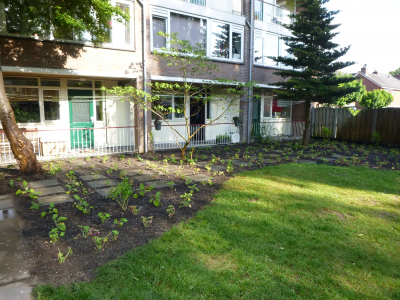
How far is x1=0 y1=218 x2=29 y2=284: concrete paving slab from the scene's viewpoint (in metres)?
2.93

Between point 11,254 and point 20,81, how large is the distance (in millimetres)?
8729

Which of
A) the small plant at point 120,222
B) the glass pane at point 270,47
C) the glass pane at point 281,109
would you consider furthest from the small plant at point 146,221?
the glass pane at point 281,109

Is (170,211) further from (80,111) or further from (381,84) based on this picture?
(381,84)

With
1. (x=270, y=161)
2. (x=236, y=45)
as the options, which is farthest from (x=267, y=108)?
(x=270, y=161)

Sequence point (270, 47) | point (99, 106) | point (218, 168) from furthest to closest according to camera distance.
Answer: point (270, 47) < point (99, 106) < point (218, 168)

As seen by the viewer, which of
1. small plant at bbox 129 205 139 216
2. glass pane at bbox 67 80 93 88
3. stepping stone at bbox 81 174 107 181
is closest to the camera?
small plant at bbox 129 205 139 216

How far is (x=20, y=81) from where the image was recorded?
10141 mm

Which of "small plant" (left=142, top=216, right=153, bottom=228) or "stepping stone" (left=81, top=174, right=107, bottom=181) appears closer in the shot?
"small plant" (left=142, top=216, right=153, bottom=228)

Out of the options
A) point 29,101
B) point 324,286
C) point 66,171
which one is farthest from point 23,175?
point 324,286

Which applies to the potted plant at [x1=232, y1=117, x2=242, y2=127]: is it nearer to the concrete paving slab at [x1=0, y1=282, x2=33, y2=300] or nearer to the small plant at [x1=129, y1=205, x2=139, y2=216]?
the small plant at [x1=129, y1=205, x2=139, y2=216]

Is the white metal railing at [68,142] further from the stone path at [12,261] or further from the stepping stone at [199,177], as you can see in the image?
the stone path at [12,261]

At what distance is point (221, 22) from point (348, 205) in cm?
1074

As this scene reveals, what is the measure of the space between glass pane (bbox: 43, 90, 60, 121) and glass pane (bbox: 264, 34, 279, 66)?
33.7 ft

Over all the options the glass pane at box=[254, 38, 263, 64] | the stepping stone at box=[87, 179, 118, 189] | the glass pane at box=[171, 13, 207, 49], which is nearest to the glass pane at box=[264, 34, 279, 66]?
the glass pane at box=[254, 38, 263, 64]
